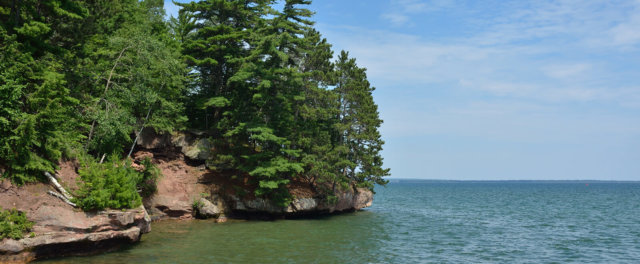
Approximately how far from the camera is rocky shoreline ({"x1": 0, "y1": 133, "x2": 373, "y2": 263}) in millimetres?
17562

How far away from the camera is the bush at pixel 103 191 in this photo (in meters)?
19.4

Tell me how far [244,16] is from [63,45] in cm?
1885

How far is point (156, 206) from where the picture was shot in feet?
102

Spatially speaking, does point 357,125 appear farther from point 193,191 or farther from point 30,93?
point 30,93

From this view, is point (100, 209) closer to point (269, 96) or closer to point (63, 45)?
point (63, 45)

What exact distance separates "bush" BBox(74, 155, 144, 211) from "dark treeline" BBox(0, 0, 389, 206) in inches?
69.3

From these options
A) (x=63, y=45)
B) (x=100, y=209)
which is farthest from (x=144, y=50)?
(x=100, y=209)

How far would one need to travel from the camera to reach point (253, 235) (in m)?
26.7

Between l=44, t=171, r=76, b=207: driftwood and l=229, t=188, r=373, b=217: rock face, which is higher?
l=44, t=171, r=76, b=207: driftwood

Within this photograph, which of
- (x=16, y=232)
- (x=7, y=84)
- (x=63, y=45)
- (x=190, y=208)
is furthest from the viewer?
(x=190, y=208)

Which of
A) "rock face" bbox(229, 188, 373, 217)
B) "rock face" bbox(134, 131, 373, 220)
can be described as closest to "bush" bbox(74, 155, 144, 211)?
"rock face" bbox(134, 131, 373, 220)

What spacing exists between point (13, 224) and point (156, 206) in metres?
14.7

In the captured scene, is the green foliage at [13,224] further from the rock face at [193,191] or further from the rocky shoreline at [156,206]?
the rock face at [193,191]

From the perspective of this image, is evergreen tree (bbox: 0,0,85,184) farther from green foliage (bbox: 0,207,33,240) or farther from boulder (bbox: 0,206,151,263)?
boulder (bbox: 0,206,151,263)
